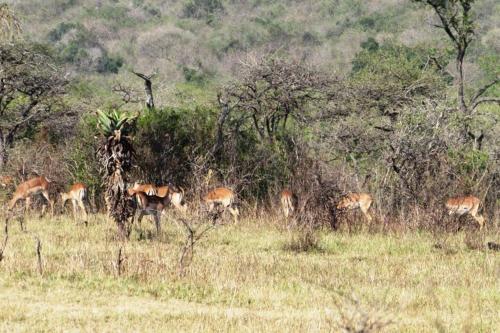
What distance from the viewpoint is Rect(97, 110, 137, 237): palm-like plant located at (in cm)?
Answer: 1280

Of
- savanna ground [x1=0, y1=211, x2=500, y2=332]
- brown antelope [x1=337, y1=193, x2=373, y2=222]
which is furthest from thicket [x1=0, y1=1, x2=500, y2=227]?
savanna ground [x1=0, y1=211, x2=500, y2=332]

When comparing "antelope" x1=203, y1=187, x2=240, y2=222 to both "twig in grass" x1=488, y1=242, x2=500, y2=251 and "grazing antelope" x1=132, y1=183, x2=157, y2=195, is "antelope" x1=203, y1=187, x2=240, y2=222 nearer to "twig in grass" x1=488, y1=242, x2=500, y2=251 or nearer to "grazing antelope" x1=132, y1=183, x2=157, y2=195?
"grazing antelope" x1=132, y1=183, x2=157, y2=195

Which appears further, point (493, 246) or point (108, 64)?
point (108, 64)

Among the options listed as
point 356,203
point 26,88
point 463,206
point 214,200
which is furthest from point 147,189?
point 26,88

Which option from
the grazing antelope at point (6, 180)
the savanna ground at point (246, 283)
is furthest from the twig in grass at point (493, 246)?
the grazing antelope at point (6, 180)

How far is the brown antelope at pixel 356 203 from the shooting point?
15156mm

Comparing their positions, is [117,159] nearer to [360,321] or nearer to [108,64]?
[360,321]

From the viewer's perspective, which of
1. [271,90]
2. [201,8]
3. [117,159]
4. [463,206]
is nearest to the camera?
[117,159]

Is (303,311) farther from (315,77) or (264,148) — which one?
(315,77)

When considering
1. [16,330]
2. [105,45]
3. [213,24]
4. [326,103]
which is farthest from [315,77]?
[213,24]

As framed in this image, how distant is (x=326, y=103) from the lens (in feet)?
68.4

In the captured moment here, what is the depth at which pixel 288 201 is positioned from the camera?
15852 millimetres

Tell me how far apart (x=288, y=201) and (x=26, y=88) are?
9206 mm

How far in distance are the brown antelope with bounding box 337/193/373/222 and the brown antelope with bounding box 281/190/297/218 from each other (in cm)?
89
